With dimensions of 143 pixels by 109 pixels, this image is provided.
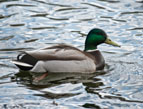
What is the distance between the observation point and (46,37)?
1260 cm

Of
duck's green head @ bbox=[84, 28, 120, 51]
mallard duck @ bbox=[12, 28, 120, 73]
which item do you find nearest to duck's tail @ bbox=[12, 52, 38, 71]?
mallard duck @ bbox=[12, 28, 120, 73]

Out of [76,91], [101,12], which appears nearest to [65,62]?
[76,91]

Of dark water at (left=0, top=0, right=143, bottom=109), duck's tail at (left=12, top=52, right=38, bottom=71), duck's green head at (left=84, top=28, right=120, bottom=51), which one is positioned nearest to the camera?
dark water at (left=0, top=0, right=143, bottom=109)

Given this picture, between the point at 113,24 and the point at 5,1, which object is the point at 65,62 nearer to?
the point at 113,24

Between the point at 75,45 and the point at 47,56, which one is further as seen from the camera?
the point at 75,45

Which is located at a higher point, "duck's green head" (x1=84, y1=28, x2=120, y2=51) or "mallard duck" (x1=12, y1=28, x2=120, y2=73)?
"duck's green head" (x1=84, y1=28, x2=120, y2=51)

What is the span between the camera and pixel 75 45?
476 inches

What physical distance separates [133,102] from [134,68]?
6.59ft

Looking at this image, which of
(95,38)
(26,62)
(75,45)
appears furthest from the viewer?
(75,45)

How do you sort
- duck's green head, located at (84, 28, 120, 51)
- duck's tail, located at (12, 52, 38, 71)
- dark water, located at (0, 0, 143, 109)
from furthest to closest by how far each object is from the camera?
duck's green head, located at (84, 28, 120, 51), duck's tail, located at (12, 52, 38, 71), dark water, located at (0, 0, 143, 109)

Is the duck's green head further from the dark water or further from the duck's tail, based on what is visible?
the duck's tail

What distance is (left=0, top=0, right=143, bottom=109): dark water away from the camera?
8.55 meters

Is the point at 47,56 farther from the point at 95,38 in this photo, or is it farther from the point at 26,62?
the point at 95,38

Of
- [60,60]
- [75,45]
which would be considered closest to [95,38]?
[60,60]
